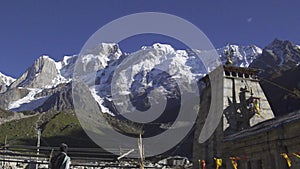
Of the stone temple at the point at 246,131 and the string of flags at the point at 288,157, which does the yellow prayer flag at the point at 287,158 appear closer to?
the string of flags at the point at 288,157

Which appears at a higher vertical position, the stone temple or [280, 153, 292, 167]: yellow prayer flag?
the stone temple

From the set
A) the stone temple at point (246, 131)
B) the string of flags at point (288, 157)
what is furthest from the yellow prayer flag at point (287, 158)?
the stone temple at point (246, 131)

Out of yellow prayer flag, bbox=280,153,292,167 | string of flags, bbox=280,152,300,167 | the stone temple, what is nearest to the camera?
string of flags, bbox=280,152,300,167

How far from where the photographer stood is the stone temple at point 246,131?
23.0m

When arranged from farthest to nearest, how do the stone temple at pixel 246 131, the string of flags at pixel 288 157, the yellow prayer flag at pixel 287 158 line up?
the stone temple at pixel 246 131 → the yellow prayer flag at pixel 287 158 → the string of flags at pixel 288 157

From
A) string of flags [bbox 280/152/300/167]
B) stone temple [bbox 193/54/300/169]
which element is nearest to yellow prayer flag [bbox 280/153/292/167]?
string of flags [bbox 280/152/300/167]

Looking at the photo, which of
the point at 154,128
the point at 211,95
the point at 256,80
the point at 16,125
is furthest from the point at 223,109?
the point at 16,125

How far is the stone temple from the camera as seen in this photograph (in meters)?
23.0

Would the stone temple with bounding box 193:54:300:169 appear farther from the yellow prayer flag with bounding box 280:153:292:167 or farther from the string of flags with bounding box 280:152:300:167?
the yellow prayer flag with bounding box 280:153:292:167

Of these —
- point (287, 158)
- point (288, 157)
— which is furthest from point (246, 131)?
point (287, 158)

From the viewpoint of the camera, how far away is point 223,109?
39375 millimetres

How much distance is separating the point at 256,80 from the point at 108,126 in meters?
124

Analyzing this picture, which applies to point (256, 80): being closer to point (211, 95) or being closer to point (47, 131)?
point (211, 95)

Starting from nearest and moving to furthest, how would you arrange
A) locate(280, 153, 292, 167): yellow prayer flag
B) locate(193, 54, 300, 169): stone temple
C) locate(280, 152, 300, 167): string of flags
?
locate(280, 152, 300, 167): string of flags < locate(280, 153, 292, 167): yellow prayer flag < locate(193, 54, 300, 169): stone temple
